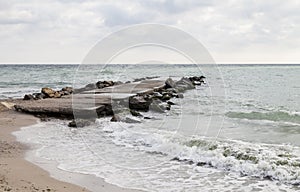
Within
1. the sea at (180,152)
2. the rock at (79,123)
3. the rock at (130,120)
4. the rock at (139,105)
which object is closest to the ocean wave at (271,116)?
the sea at (180,152)

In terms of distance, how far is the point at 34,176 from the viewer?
23.9 ft

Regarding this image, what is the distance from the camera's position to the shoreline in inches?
260

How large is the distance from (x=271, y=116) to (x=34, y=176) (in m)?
11.8

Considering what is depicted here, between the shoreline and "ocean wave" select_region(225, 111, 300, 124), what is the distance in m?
9.70

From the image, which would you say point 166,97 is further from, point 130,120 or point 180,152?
point 180,152

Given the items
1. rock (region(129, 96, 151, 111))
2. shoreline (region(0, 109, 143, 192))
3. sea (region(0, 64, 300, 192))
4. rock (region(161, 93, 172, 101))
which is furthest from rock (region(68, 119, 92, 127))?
rock (region(161, 93, 172, 101))

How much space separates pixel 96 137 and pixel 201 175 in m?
4.75

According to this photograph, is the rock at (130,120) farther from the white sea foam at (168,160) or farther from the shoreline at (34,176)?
the shoreline at (34,176)

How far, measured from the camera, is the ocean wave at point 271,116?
15.6 m

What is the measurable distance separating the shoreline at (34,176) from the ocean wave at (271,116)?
970 cm

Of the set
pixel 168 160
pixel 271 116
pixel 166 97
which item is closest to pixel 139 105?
pixel 166 97

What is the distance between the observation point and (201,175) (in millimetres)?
7656

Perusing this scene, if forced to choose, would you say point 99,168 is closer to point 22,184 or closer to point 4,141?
point 22,184

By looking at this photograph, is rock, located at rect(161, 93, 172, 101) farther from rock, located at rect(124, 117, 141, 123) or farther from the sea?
rock, located at rect(124, 117, 141, 123)
